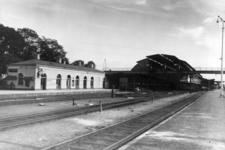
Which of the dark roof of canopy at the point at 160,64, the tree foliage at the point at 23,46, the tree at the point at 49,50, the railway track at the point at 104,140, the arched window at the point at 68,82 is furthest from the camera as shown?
the tree at the point at 49,50

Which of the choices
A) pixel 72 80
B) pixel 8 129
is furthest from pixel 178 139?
pixel 72 80

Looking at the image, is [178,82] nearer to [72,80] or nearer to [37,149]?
[72,80]

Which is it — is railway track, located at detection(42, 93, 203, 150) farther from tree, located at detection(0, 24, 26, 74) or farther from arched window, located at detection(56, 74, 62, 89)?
tree, located at detection(0, 24, 26, 74)

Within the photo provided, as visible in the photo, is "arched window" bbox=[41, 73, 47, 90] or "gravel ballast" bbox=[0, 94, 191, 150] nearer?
"gravel ballast" bbox=[0, 94, 191, 150]

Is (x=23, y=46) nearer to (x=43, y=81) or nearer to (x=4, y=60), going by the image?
(x=4, y=60)

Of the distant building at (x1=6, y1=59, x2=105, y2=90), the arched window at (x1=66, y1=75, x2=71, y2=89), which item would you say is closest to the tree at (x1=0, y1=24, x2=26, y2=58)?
the distant building at (x1=6, y1=59, x2=105, y2=90)

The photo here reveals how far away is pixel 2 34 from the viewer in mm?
49375

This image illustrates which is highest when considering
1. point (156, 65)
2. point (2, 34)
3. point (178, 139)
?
point (2, 34)

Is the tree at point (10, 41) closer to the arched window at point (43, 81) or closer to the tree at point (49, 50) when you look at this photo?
the tree at point (49, 50)

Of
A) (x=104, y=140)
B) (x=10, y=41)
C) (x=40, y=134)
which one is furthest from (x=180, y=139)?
(x=10, y=41)

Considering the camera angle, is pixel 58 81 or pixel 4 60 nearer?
pixel 58 81

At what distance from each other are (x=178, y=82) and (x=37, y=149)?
60.2 metres

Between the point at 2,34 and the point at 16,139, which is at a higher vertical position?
the point at 2,34

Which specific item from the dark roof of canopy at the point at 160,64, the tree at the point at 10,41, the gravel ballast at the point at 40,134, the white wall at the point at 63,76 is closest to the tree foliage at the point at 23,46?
the tree at the point at 10,41
